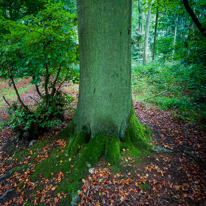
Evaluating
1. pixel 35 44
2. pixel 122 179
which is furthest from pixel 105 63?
pixel 122 179

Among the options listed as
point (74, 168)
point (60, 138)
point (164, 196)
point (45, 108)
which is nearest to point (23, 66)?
point (45, 108)

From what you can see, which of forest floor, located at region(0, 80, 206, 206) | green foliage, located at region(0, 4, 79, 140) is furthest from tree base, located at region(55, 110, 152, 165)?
green foliage, located at region(0, 4, 79, 140)

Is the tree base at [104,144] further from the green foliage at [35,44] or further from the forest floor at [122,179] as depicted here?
the green foliage at [35,44]

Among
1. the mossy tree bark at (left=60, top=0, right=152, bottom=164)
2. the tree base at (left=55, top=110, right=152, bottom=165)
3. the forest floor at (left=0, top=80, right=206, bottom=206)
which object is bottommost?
the forest floor at (left=0, top=80, right=206, bottom=206)

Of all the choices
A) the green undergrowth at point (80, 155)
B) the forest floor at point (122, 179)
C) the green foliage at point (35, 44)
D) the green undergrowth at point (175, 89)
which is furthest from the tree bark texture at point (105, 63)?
the green undergrowth at point (175, 89)

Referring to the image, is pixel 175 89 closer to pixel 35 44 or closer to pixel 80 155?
pixel 80 155

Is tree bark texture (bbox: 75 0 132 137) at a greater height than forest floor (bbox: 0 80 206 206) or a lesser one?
greater

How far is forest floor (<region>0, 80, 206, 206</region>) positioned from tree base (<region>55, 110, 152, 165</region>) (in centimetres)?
16

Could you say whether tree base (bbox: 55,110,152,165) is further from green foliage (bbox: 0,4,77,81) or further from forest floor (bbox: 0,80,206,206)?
green foliage (bbox: 0,4,77,81)

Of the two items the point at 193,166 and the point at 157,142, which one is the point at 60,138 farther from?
the point at 193,166

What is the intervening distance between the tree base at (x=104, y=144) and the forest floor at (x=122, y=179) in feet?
0.53

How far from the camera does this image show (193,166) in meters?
2.98

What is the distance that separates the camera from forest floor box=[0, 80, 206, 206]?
2.38m

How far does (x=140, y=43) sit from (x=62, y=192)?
26.8 metres
